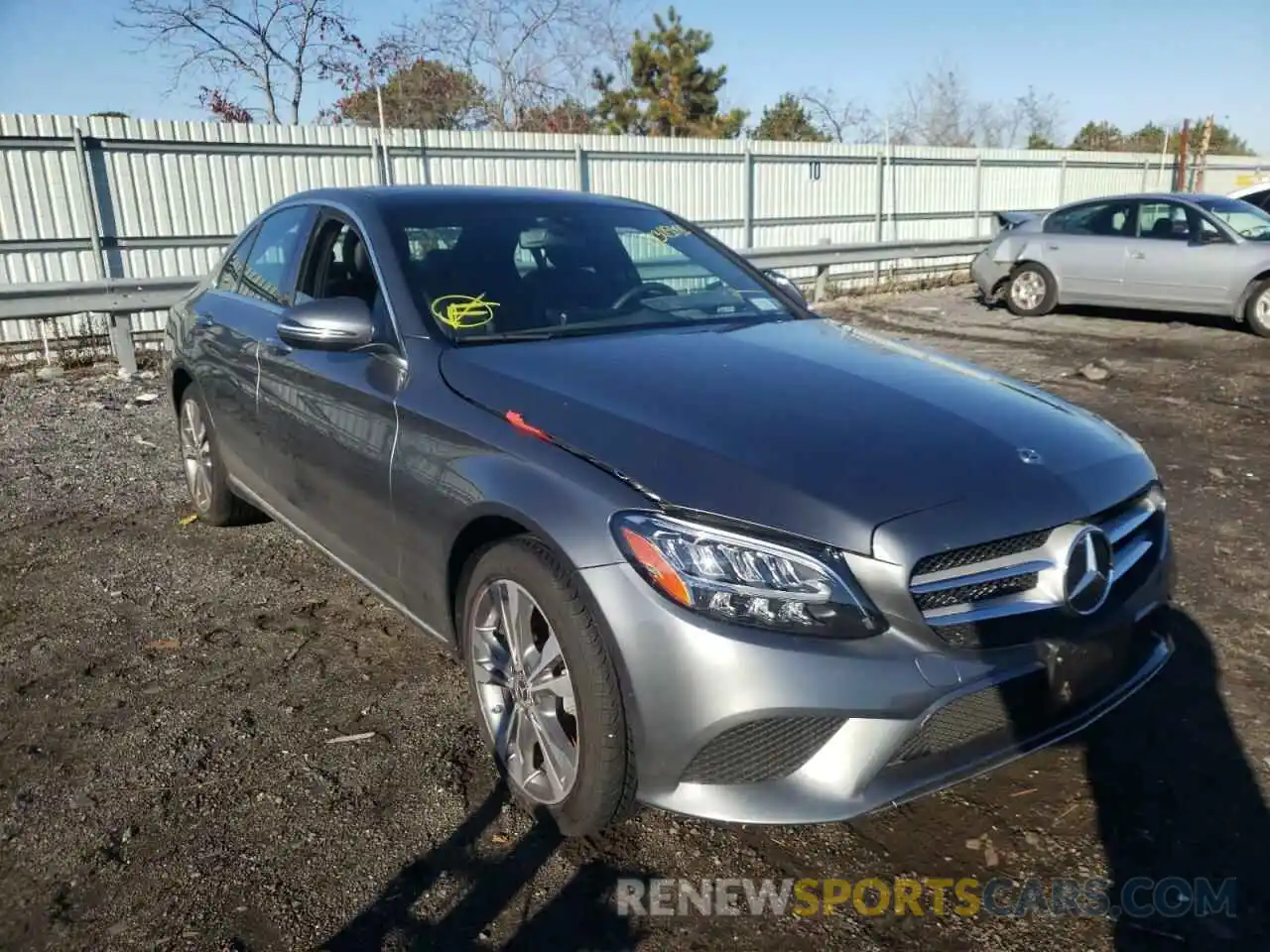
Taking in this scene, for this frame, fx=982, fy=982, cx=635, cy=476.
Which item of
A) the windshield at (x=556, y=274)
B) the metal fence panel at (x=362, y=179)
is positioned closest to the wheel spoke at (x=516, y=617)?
the windshield at (x=556, y=274)

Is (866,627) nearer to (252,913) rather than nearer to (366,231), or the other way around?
(252,913)

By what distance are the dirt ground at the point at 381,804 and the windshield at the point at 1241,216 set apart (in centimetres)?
823

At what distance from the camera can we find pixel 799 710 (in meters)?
2.05

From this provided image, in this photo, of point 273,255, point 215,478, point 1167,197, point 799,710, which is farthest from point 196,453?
point 1167,197

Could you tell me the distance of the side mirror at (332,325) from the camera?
3051mm

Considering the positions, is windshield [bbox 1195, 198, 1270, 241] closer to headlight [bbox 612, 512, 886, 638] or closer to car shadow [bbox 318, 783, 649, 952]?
headlight [bbox 612, 512, 886, 638]

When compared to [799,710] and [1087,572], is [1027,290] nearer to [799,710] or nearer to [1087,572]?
[1087,572]

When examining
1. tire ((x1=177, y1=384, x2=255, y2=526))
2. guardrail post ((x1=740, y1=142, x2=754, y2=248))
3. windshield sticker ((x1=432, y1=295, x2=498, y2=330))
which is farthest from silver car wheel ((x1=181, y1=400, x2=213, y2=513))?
guardrail post ((x1=740, y1=142, x2=754, y2=248))

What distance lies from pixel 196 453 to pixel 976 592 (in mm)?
4062

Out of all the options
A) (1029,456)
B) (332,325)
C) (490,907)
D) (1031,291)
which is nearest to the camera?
(490,907)

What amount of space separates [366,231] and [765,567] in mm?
2073

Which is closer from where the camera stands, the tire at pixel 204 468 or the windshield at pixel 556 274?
the windshield at pixel 556 274

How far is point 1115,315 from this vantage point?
1298 cm

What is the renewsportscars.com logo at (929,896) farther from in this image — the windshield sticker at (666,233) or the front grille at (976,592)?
the windshield sticker at (666,233)
